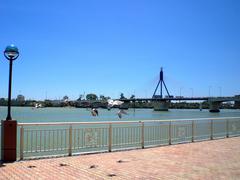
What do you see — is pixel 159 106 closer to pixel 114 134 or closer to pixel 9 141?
pixel 114 134

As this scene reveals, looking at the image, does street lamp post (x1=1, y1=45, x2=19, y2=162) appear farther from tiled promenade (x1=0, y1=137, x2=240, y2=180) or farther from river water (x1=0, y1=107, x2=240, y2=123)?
river water (x1=0, y1=107, x2=240, y2=123)

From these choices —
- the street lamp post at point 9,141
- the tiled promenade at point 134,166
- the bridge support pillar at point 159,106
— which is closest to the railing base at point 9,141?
the street lamp post at point 9,141

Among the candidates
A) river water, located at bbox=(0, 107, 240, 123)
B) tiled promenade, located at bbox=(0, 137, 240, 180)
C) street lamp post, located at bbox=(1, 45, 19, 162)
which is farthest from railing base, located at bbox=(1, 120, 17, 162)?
river water, located at bbox=(0, 107, 240, 123)

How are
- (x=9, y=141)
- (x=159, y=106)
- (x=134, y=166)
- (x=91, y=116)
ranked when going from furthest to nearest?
(x=159, y=106), (x=91, y=116), (x=9, y=141), (x=134, y=166)

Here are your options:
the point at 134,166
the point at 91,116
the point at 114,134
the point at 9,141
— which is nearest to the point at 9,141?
the point at 9,141

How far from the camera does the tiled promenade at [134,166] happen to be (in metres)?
8.79

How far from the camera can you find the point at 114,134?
48.1 ft

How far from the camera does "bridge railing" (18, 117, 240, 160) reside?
39.7 ft

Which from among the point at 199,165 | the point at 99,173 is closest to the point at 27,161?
the point at 99,173

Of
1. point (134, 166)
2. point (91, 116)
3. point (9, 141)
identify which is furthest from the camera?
point (91, 116)

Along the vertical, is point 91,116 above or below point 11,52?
below

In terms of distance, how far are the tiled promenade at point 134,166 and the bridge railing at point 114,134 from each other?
35.8 inches

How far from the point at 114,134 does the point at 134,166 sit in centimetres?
462

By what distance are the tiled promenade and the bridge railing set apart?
0.91 meters
